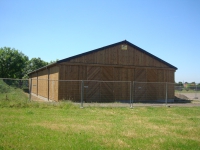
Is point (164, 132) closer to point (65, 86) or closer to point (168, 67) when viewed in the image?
point (65, 86)

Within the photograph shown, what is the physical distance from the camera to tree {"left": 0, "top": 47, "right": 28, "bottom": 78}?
49.7m

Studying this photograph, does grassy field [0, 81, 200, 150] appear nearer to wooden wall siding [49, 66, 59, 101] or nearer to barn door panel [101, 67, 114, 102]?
wooden wall siding [49, 66, 59, 101]

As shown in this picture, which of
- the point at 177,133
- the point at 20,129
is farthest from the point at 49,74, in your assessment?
the point at 177,133

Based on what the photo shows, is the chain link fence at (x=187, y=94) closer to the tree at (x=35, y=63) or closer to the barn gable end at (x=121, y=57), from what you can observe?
the barn gable end at (x=121, y=57)

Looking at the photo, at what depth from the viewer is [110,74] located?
20344 mm

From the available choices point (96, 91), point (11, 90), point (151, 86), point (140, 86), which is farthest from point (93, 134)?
point (151, 86)

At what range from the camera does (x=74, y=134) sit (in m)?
7.29

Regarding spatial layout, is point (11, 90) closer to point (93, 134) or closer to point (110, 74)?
point (110, 74)

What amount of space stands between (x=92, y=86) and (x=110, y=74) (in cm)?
218

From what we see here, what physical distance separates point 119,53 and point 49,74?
278 inches

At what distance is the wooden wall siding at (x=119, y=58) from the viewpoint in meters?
19.5

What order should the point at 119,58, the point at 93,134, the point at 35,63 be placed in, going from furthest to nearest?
the point at 35,63 → the point at 119,58 → the point at 93,134

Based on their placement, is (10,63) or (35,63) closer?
(10,63)

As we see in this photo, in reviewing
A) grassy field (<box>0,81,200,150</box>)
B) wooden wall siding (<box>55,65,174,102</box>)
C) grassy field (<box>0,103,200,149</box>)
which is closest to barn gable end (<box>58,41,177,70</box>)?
wooden wall siding (<box>55,65,174,102</box>)
